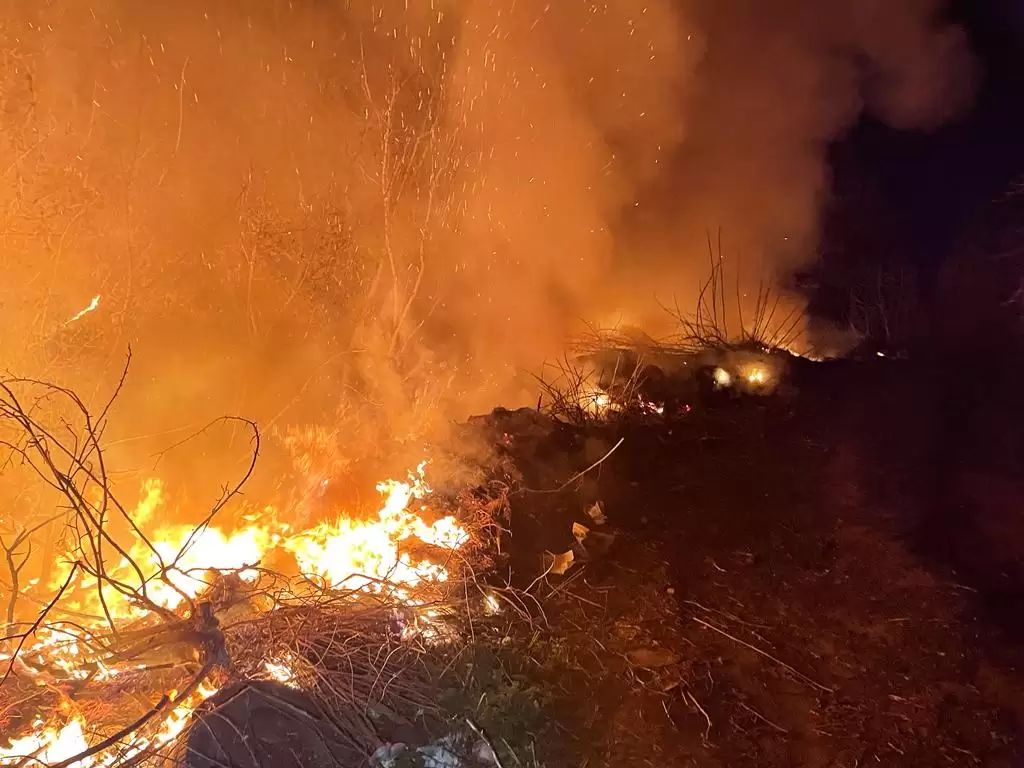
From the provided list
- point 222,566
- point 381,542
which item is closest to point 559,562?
point 381,542

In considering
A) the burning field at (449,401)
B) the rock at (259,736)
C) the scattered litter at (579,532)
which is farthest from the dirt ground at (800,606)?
the rock at (259,736)

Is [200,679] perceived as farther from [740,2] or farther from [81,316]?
A: [740,2]

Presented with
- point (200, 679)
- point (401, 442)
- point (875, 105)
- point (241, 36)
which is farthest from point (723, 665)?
point (875, 105)

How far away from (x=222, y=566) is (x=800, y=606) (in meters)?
4.49

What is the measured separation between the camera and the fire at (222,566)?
3.87 meters

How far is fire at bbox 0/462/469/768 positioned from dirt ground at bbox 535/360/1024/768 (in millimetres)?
1233

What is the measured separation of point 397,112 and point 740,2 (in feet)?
17.2

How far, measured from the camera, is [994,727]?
349 centimetres

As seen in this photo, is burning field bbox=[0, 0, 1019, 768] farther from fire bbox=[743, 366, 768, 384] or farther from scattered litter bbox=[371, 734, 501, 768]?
fire bbox=[743, 366, 768, 384]

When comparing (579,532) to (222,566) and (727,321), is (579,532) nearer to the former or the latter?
(222,566)

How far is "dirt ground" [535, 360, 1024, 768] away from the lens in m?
3.54

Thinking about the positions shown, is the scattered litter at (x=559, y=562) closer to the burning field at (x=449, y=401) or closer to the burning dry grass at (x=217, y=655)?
the burning field at (x=449, y=401)

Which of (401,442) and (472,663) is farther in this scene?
(401,442)

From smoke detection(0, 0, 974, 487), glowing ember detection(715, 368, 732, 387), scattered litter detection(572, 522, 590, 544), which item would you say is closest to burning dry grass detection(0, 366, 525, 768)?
scattered litter detection(572, 522, 590, 544)
